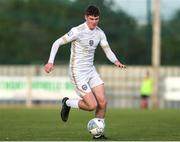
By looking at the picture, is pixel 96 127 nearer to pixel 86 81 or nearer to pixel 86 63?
pixel 86 81

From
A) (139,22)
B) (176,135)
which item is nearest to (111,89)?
(139,22)

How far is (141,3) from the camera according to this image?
35281mm

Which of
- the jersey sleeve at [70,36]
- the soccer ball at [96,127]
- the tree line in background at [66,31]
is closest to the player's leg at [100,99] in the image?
the soccer ball at [96,127]

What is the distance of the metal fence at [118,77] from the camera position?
35.3 meters

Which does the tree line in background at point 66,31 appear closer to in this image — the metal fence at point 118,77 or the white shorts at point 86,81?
the metal fence at point 118,77

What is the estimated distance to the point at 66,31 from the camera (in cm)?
3641

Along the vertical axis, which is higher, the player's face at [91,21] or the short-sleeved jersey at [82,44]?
the player's face at [91,21]

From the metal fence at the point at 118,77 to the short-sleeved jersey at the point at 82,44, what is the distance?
22.4 metres

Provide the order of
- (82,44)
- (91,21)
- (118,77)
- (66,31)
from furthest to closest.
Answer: (66,31) → (118,77) → (82,44) → (91,21)

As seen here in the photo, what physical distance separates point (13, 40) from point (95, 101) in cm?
2539

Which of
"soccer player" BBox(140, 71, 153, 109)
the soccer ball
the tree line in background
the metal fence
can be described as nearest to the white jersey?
the soccer ball

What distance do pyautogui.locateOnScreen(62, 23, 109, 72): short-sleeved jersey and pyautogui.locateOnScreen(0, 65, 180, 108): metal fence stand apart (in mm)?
22415

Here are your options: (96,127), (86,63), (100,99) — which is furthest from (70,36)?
(96,127)

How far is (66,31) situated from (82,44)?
79.3ft
